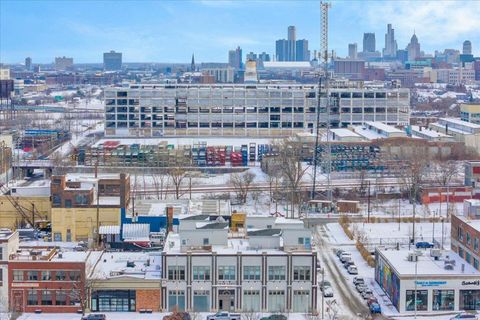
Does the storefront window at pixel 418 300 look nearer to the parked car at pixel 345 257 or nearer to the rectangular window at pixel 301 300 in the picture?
the rectangular window at pixel 301 300

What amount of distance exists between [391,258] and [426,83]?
64.7 meters

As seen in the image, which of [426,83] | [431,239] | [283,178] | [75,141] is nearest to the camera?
[431,239]

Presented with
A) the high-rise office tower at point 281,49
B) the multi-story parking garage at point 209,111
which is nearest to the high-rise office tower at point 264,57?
the high-rise office tower at point 281,49

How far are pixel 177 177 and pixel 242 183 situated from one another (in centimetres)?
151

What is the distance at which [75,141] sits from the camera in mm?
32531

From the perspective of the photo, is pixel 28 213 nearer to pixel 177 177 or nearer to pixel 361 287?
pixel 177 177

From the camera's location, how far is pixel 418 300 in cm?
1235

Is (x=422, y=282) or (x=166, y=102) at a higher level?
(x=166, y=102)

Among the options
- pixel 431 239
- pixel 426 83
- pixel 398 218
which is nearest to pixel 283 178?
pixel 398 218

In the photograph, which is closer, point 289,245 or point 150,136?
point 289,245

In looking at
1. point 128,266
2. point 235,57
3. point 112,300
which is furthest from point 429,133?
point 235,57

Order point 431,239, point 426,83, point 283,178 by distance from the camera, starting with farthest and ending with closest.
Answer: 1. point 426,83
2. point 283,178
3. point 431,239

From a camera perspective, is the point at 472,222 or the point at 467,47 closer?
the point at 472,222

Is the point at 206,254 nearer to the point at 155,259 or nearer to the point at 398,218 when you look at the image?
the point at 155,259
